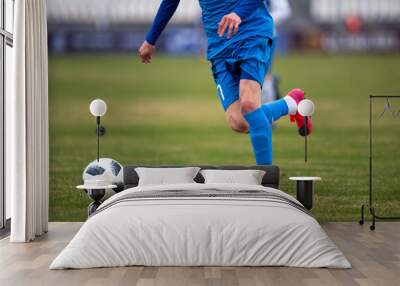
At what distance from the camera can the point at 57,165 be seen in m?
7.72

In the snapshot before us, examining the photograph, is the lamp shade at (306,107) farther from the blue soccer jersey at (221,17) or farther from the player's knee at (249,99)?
the blue soccer jersey at (221,17)

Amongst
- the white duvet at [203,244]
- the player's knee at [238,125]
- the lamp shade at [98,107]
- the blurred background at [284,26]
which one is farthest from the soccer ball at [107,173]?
the white duvet at [203,244]

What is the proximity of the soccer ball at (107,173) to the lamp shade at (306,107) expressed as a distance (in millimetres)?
2035

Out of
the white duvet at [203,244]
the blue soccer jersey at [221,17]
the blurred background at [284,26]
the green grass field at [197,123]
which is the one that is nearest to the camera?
the white duvet at [203,244]

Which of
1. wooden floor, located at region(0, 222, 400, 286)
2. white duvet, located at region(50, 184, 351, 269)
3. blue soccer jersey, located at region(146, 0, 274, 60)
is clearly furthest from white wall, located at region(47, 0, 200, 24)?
white duvet, located at region(50, 184, 351, 269)

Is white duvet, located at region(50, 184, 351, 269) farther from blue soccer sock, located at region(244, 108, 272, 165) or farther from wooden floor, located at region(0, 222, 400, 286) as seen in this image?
blue soccer sock, located at region(244, 108, 272, 165)

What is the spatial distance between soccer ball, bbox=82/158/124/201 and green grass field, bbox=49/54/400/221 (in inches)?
27.7

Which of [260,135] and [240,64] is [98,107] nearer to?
[240,64]

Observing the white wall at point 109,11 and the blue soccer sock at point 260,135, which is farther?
the white wall at point 109,11

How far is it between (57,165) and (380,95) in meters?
3.90

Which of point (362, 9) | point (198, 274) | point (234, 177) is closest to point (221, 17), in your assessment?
point (234, 177)

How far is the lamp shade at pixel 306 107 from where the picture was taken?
274 inches

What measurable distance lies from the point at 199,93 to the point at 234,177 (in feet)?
5.03

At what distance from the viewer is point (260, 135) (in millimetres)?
7145
